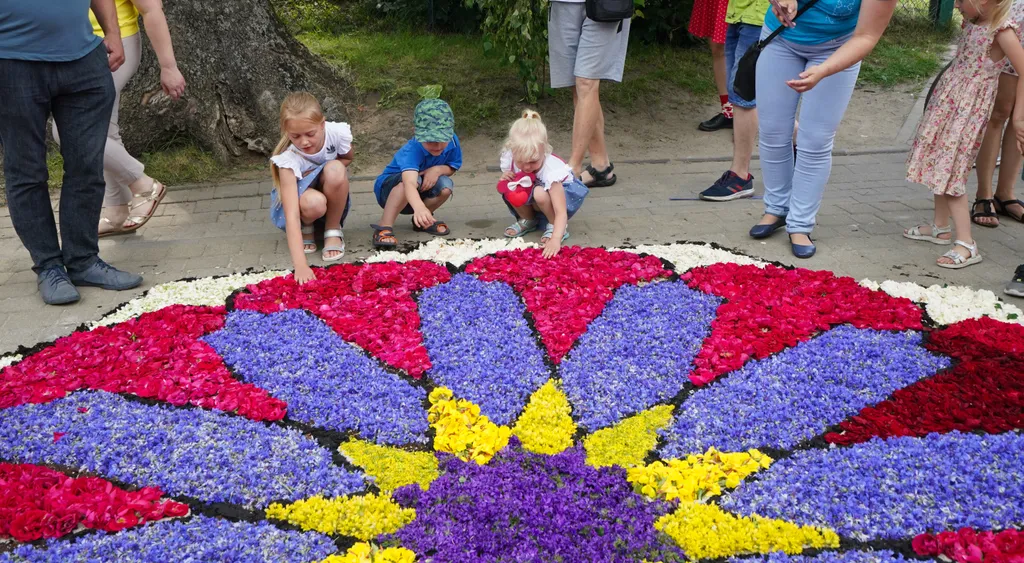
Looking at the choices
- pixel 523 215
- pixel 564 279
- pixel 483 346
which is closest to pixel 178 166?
pixel 523 215

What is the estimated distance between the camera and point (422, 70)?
8633 millimetres

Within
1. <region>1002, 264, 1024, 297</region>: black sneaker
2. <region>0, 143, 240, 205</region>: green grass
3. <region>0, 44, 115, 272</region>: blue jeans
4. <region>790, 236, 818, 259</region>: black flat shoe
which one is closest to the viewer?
<region>0, 44, 115, 272</region>: blue jeans

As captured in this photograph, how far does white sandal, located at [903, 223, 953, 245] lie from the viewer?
5.01 meters

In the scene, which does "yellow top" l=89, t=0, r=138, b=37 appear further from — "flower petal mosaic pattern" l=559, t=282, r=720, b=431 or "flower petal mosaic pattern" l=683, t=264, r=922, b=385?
"flower petal mosaic pattern" l=683, t=264, r=922, b=385

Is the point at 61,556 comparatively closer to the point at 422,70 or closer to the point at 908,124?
the point at 422,70

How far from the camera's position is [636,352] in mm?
3686

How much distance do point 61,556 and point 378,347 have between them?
156 centimetres

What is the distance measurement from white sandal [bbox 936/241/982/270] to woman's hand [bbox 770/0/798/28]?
154 cm

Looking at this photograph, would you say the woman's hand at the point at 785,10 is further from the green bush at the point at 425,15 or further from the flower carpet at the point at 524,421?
the green bush at the point at 425,15

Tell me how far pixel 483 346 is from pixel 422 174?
1.76 m

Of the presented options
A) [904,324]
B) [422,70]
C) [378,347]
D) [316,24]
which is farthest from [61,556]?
[316,24]

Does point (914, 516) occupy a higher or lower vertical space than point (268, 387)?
higher

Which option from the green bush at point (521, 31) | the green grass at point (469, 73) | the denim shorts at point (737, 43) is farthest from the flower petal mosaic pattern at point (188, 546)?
the green grass at point (469, 73)

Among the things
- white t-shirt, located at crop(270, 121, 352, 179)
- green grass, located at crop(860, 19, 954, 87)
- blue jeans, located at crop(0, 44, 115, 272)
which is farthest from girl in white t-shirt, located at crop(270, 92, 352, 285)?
green grass, located at crop(860, 19, 954, 87)
